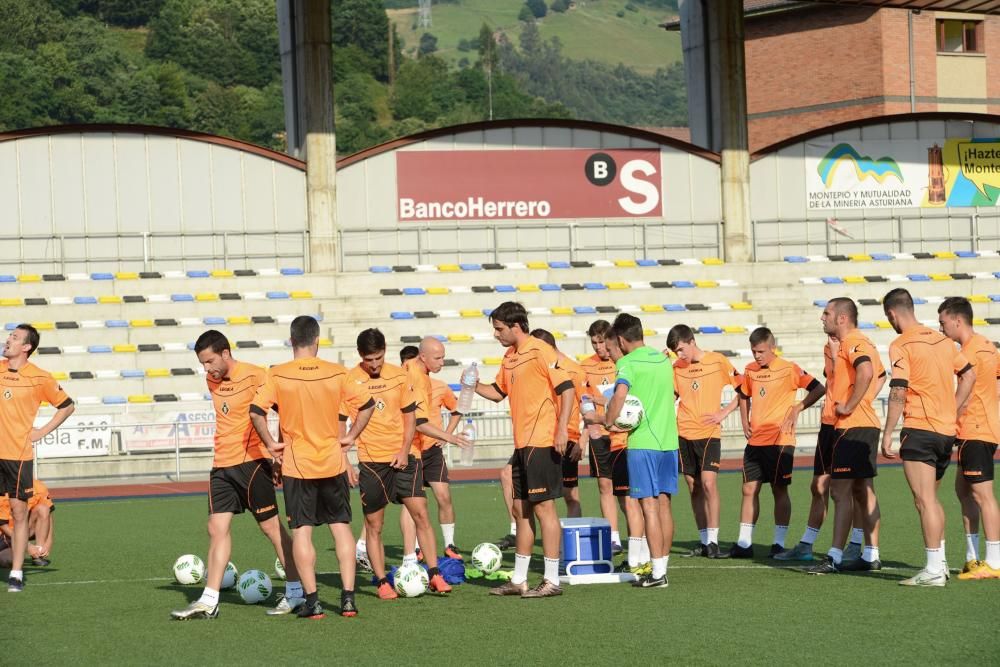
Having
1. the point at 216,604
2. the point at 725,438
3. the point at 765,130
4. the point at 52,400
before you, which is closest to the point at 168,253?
the point at 725,438

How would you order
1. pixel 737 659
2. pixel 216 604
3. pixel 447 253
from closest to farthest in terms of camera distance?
pixel 737 659 < pixel 216 604 < pixel 447 253

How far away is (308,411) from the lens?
985cm

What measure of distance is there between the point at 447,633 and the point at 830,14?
5242 centimetres

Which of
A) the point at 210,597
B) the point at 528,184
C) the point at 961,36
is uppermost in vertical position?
the point at 961,36

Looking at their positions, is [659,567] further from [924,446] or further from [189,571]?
[189,571]

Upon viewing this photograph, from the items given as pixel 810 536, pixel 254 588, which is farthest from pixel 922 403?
pixel 254 588

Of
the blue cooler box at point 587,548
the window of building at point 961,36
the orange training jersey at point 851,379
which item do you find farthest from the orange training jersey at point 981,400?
the window of building at point 961,36

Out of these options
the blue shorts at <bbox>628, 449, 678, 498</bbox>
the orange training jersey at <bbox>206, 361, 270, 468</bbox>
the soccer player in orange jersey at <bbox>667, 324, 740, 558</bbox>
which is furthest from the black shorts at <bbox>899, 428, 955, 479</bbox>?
the orange training jersey at <bbox>206, 361, 270, 468</bbox>

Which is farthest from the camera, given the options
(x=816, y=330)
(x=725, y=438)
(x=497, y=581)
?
(x=816, y=330)

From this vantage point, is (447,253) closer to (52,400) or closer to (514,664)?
(52,400)

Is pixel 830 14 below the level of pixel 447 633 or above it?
above

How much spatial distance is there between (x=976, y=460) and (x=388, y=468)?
466 cm

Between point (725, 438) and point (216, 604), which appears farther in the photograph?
point (725, 438)

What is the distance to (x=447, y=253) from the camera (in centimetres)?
3453
